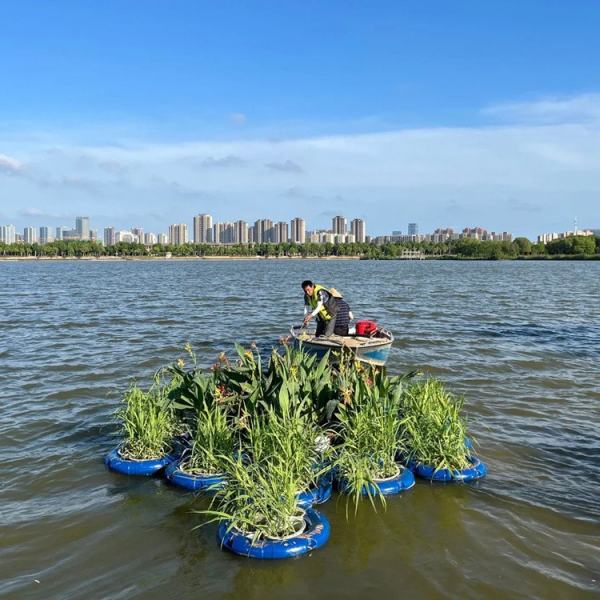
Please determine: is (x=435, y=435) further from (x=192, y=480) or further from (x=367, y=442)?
(x=192, y=480)

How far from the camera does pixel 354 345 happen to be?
1426 centimetres

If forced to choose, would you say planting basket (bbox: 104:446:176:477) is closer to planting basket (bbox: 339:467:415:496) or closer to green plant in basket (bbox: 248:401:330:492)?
green plant in basket (bbox: 248:401:330:492)

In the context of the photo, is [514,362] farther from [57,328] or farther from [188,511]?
[57,328]

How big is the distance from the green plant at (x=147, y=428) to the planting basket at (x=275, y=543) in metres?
2.47

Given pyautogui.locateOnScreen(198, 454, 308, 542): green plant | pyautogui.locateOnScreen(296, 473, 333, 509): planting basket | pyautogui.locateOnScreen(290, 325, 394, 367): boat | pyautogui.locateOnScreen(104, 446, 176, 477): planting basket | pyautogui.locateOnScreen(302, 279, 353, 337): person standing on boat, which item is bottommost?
pyautogui.locateOnScreen(104, 446, 176, 477): planting basket

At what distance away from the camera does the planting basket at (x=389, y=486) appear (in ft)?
25.2

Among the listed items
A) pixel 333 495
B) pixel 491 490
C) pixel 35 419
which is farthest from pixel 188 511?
pixel 35 419

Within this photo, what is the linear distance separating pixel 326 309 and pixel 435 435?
711cm

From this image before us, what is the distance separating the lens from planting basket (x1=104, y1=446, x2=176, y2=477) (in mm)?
8523

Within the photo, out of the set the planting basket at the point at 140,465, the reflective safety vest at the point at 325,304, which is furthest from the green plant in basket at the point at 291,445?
the reflective safety vest at the point at 325,304

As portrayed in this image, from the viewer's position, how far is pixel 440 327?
26.2 meters

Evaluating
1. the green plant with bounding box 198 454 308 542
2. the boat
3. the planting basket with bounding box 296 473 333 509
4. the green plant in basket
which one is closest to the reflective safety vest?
the boat

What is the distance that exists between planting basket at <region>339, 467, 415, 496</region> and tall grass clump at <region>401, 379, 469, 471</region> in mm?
559

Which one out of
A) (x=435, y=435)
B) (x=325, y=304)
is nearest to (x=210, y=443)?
(x=435, y=435)
